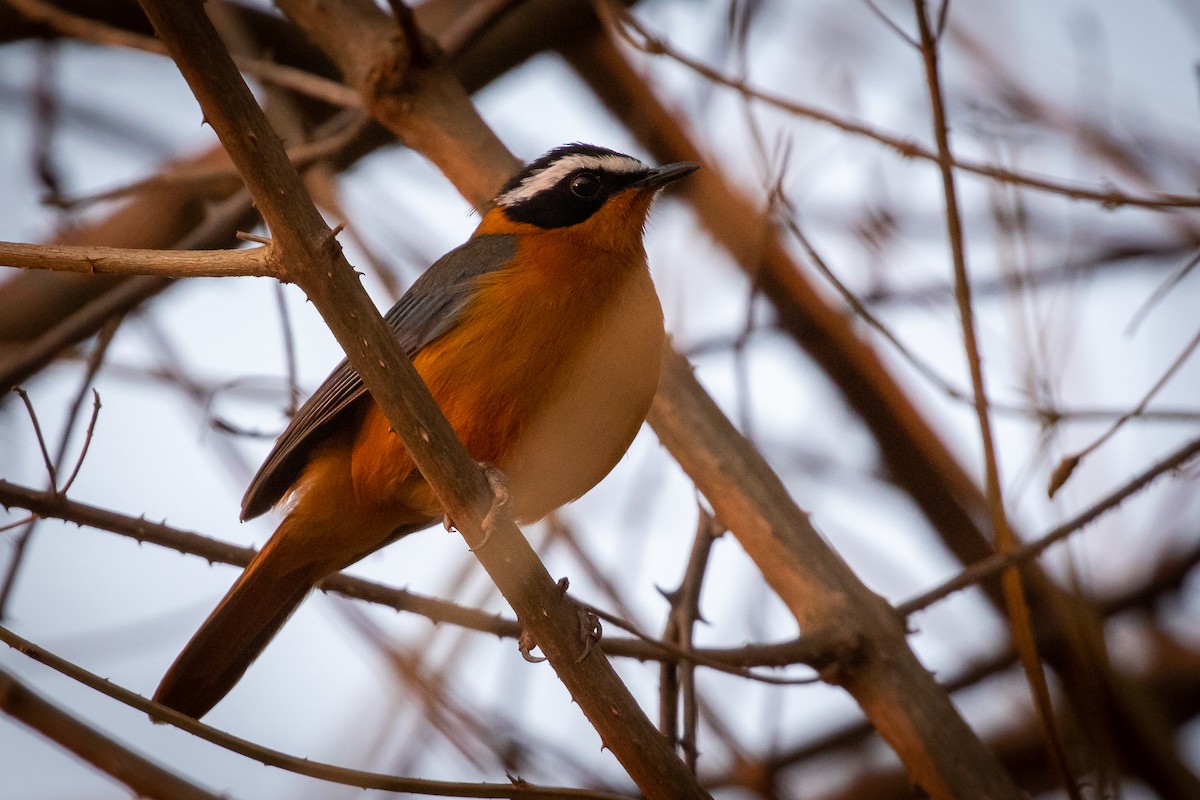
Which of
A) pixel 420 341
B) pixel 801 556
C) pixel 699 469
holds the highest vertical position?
pixel 420 341

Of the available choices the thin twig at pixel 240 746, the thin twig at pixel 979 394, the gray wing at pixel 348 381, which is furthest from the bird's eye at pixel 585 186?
the thin twig at pixel 240 746

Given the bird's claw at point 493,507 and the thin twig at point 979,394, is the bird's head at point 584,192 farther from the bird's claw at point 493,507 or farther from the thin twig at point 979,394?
the bird's claw at point 493,507

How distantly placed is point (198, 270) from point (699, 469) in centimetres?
196

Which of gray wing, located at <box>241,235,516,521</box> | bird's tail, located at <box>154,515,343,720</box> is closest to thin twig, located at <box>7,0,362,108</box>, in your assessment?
gray wing, located at <box>241,235,516,521</box>

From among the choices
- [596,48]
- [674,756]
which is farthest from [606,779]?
[596,48]

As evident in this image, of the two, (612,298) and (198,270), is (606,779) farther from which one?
(198,270)

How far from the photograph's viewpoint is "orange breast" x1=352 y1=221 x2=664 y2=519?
371cm

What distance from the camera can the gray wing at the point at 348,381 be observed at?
3.90m

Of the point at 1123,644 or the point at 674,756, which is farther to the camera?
the point at 1123,644

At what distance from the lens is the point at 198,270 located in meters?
2.43

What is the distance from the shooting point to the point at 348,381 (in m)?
3.85

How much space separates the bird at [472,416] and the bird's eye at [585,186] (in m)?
0.25

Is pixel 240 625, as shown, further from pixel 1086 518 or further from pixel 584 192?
pixel 1086 518

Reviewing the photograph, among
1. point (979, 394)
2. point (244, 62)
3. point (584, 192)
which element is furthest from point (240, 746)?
point (244, 62)
